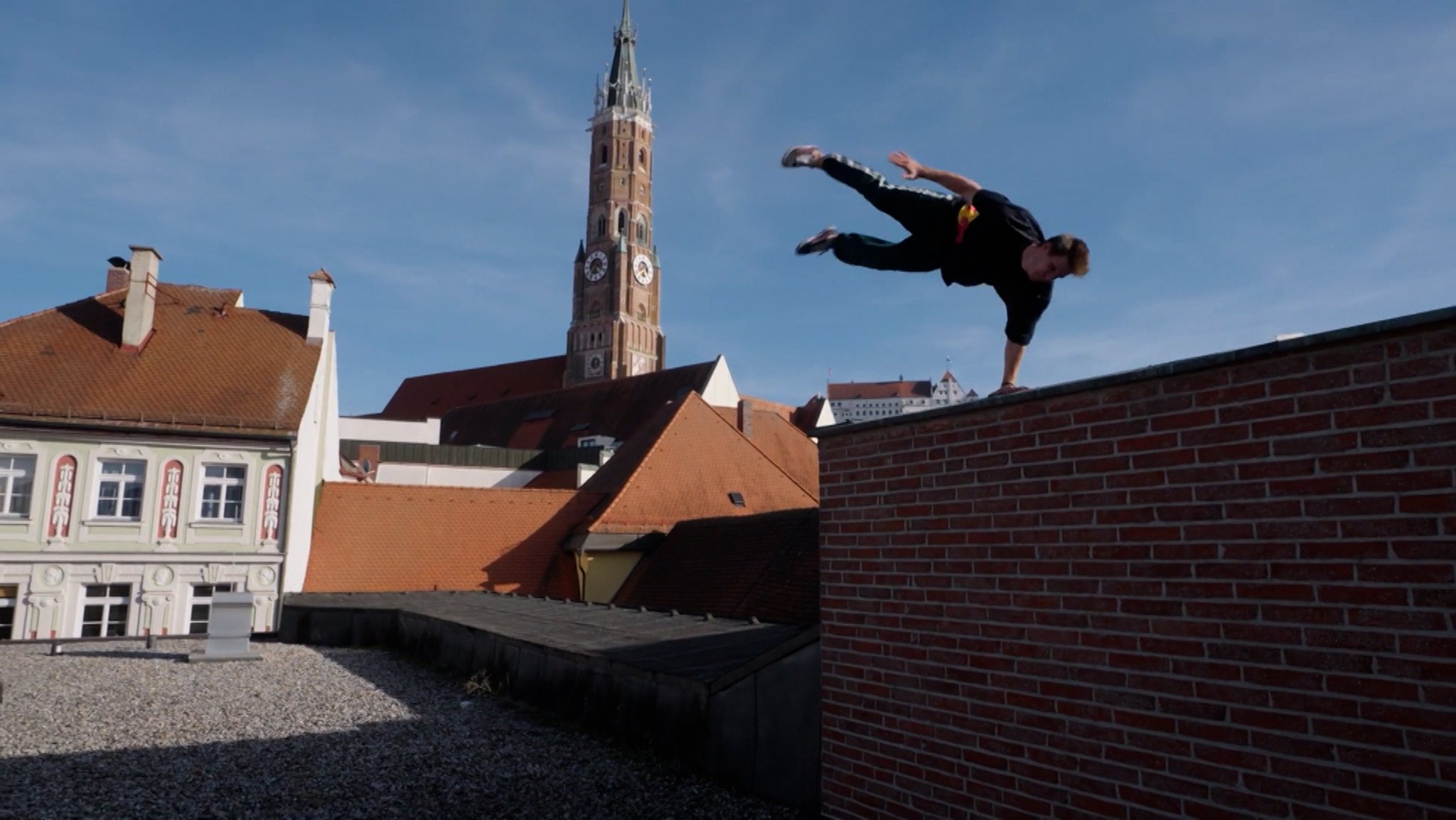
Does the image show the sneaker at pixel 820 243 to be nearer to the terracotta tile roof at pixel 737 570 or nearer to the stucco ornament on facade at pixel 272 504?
the terracotta tile roof at pixel 737 570

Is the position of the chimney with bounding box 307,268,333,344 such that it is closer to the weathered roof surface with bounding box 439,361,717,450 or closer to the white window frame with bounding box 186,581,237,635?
the white window frame with bounding box 186,581,237,635

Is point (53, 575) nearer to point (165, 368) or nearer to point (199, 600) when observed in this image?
point (199, 600)

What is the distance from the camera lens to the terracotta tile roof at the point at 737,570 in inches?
688

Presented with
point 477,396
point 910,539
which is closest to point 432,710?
point 910,539

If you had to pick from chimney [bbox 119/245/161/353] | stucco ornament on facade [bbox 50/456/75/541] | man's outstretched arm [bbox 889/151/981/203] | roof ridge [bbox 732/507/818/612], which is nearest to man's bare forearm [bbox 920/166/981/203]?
man's outstretched arm [bbox 889/151/981/203]

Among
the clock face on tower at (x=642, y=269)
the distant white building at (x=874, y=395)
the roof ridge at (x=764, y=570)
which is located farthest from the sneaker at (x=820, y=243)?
the distant white building at (x=874, y=395)

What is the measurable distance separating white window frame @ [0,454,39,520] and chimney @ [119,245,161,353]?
380 cm

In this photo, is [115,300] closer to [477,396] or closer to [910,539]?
[910,539]

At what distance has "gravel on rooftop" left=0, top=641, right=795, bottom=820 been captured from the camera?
21.6ft

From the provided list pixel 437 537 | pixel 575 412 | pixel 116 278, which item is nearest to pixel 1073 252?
pixel 437 537

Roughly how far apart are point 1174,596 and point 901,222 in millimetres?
2568

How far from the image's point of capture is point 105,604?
20.0 meters

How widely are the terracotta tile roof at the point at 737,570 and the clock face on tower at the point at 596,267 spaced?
6651 centimetres

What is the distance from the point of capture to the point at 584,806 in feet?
21.5
